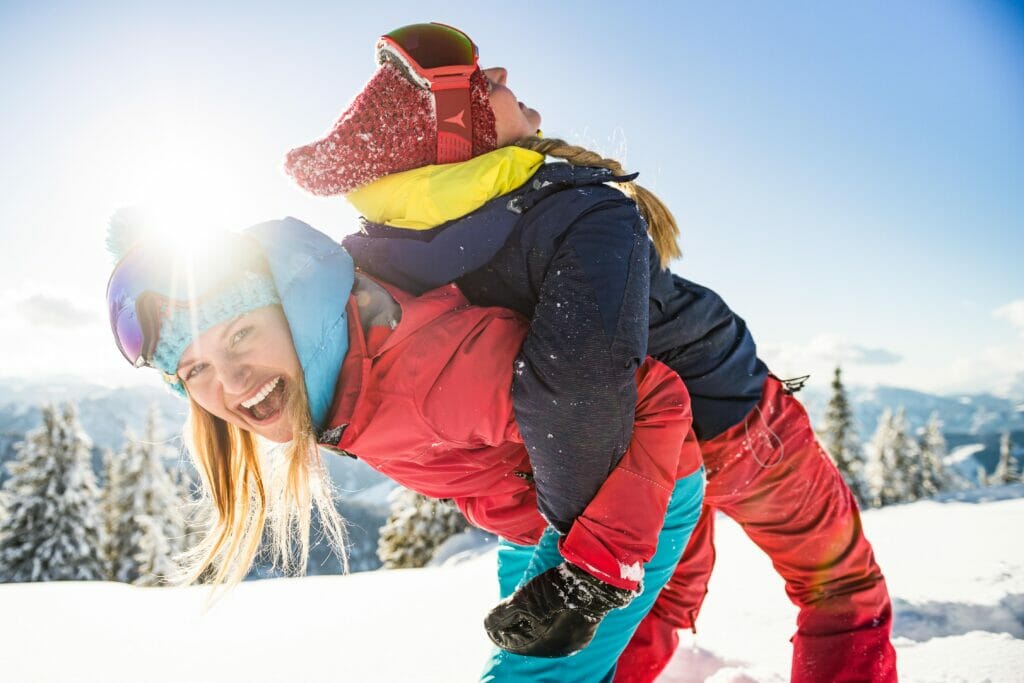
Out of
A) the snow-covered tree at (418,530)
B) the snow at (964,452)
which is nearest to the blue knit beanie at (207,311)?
the snow-covered tree at (418,530)

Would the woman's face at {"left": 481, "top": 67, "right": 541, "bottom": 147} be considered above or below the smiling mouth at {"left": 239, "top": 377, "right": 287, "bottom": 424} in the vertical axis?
above

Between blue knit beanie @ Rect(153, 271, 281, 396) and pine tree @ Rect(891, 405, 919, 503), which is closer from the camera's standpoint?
blue knit beanie @ Rect(153, 271, 281, 396)

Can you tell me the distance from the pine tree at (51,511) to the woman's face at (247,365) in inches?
872

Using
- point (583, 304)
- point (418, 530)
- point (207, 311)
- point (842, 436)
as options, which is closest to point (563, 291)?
point (583, 304)

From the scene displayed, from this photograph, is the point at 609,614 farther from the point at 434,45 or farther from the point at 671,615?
the point at 434,45

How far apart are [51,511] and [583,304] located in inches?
921

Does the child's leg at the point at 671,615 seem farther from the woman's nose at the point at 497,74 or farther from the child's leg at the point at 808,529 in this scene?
the woman's nose at the point at 497,74

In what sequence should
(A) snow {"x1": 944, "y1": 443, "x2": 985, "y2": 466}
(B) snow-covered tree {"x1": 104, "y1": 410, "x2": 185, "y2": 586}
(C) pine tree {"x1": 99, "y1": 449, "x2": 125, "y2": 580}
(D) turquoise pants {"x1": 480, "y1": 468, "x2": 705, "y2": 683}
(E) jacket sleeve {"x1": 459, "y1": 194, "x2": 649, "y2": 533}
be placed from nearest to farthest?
(E) jacket sleeve {"x1": 459, "y1": 194, "x2": 649, "y2": 533}, (D) turquoise pants {"x1": 480, "y1": 468, "x2": 705, "y2": 683}, (B) snow-covered tree {"x1": 104, "y1": 410, "x2": 185, "y2": 586}, (C) pine tree {"x1": 99, "y1": 449, "x2": 125, "y2": 580}, (A) snow {"x1": 944, "y1": 443, "x2": 985, "y2": 466}

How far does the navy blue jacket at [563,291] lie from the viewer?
136cm

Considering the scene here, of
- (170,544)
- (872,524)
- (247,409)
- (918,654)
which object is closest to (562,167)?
(247,409)

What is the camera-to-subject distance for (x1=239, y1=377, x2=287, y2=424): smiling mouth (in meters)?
1.52

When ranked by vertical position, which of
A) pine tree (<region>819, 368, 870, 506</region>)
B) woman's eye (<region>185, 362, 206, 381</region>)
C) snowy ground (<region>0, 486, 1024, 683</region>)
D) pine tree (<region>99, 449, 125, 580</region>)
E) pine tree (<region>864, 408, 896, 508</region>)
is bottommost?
pine tree (<region>99, 449, 125, 580</region>)

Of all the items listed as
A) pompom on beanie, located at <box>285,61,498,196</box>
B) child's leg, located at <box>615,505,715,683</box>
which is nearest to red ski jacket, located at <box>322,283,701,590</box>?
pompom on beanie, located at <box>285,61,498,196</box>

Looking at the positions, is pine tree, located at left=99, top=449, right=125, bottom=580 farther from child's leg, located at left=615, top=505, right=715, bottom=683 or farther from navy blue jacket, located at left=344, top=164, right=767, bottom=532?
navy blue jacket, located at left=344, top=164, right=767, bottom=532
